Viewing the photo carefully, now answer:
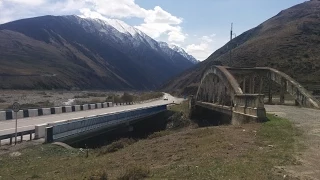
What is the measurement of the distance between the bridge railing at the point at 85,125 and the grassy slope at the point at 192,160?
7.47 ft

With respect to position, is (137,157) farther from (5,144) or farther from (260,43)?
(260,43)

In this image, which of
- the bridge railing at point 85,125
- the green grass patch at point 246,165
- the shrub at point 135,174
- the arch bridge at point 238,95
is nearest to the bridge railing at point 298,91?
the arch bridge at point 238,95

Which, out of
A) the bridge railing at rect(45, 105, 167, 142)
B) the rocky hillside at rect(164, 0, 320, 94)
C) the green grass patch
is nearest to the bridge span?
the bridge railing at rect(45, 105, 167, 142)

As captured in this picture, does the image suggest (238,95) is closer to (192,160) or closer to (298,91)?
(298,91)

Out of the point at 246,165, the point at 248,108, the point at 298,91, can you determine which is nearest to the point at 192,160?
the point at 246,165

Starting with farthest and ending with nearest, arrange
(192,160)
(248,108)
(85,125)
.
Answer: (85,125)
(248,108)
(192,160)

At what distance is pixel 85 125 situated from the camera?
2505 cm

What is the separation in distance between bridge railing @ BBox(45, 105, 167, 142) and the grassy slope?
2278mm

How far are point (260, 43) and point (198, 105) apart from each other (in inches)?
2911

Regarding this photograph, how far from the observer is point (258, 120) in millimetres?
19984

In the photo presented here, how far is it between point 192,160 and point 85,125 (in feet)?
49.4

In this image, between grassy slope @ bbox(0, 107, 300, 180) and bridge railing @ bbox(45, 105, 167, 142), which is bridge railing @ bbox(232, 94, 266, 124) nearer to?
grassy slope @ bbox(0, 107, 300, 180)

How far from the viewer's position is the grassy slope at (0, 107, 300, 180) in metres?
9.59

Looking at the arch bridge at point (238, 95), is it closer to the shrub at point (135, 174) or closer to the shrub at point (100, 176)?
the shrub at point (135, 174)
